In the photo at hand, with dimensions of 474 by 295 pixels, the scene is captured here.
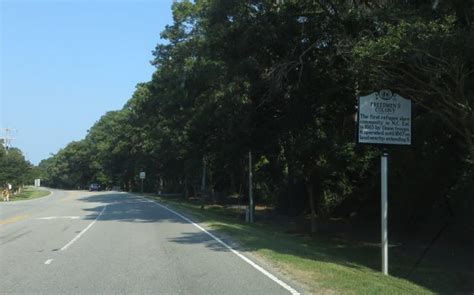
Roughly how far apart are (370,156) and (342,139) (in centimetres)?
150

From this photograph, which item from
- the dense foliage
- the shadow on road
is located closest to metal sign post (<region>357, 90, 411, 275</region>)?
the shadow on road

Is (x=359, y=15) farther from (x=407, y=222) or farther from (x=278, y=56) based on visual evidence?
(x=407, y=222)

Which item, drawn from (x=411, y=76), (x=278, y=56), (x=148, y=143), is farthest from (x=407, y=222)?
(x=148, y=143)

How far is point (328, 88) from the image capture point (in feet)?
78.7

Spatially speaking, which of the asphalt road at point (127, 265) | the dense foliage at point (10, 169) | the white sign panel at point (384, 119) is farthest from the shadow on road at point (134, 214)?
the dense foliage at point (10, 169)

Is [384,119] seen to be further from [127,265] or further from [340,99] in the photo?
[340,99]

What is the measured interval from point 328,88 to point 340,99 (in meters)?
0.80

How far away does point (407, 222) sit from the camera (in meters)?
28.6

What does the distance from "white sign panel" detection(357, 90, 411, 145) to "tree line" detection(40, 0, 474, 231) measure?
21.0 inches

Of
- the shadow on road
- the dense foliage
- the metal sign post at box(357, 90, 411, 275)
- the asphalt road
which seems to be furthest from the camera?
the dense foliage

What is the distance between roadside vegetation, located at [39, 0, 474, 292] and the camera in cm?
1420

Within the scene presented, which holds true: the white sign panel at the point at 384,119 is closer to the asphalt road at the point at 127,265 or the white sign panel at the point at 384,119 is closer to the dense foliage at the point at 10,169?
the asphalt road at the point at 127,265

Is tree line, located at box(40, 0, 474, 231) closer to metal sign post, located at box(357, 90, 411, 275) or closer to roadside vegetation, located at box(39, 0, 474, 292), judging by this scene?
roadside vegetation, located at box(39, 0, 474, 292)

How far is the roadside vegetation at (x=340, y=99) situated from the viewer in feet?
46.6
